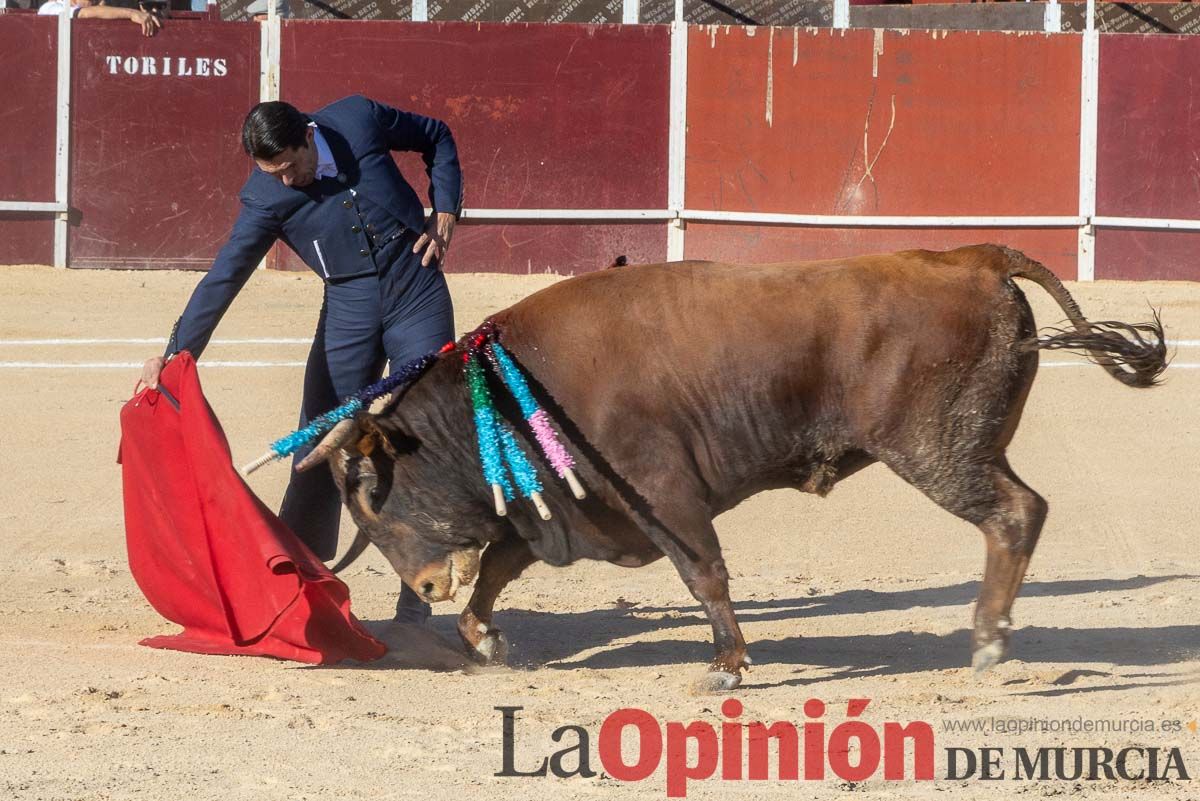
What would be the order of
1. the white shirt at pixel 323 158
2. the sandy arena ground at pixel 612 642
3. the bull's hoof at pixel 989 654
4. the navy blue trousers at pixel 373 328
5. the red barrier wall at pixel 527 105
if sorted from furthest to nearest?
the red barrier wall at pixel 527 105 < the navy blue trousers at pixel 373 328 < the white shirt at pixel 323 158 < the bull's hoof at pixel 989 654 < the sandy arena ground at pixel 612 642

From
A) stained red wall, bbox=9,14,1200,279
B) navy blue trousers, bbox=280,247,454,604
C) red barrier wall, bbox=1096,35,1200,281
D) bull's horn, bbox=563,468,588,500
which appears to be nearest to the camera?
bull's horn, bbox=563,468,588,500

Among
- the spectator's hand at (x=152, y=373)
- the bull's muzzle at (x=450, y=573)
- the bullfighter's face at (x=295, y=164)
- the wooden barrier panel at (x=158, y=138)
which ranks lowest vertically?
the bull's muzzle at (x=450, y=573)

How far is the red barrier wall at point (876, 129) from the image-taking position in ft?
38.3

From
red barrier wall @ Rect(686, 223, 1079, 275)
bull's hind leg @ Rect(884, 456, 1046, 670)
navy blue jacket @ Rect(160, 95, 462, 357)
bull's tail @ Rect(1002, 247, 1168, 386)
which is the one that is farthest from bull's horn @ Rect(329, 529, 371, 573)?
red barrier wall @ Rect(686, 223, 1079, 275)

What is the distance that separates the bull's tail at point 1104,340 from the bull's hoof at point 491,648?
1592 millimetres

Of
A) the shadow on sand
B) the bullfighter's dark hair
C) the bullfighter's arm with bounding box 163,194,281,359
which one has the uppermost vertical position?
the bullfighter's dark hair

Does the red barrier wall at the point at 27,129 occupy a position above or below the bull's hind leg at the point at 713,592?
above

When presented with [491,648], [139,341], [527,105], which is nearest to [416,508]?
[491,648]

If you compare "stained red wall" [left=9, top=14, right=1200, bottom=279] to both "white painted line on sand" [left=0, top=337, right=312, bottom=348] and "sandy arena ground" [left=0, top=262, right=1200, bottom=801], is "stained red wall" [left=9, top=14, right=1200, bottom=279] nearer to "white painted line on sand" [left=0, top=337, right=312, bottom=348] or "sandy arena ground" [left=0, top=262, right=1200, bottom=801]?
"white painted line on sand" [left=0, top=337, right=312, bottom=348]

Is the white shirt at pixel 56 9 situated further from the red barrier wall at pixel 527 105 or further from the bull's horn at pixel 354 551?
the bull's horn at pixel 354 551

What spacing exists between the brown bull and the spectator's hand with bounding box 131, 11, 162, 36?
7552mm

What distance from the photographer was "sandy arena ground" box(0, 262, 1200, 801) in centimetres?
366

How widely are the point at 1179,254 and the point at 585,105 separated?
4.14 m

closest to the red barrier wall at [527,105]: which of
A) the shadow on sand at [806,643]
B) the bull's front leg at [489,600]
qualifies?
the shadow on sand at [806,643]
